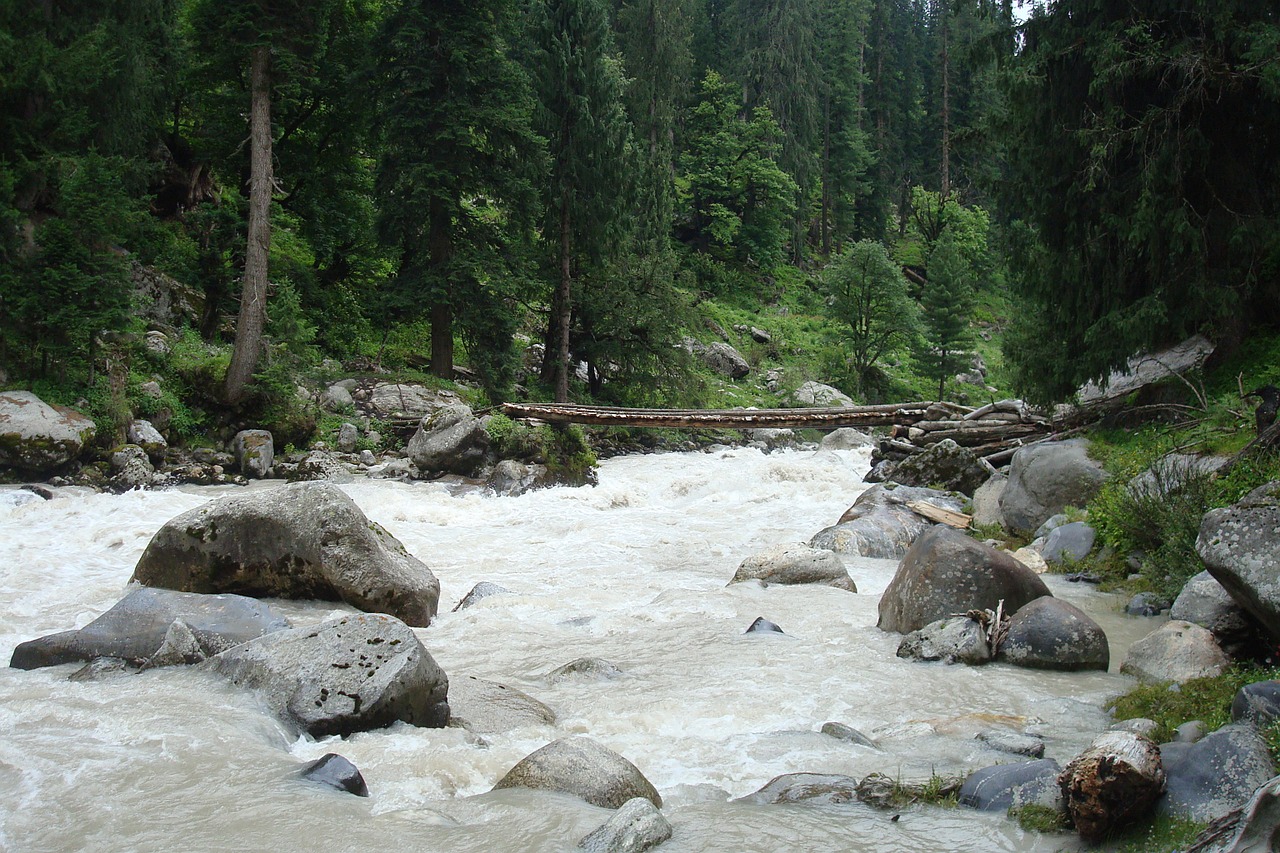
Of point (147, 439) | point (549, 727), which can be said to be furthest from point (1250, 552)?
point (147, 439)

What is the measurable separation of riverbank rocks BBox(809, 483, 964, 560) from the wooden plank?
0.35 ft

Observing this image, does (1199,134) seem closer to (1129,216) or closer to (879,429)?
(1129,216)

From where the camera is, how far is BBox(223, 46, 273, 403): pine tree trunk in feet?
53.3

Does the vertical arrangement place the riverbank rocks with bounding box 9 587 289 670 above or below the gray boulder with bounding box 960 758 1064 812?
above

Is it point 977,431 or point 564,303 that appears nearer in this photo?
point 977,431

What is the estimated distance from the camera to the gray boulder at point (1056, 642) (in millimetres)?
6234

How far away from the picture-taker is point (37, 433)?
12578mm

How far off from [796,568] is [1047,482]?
4208 millimetres

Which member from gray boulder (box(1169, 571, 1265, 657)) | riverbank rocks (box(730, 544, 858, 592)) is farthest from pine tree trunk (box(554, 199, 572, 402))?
gray boulder (box(1169, 571, 1265, 657))

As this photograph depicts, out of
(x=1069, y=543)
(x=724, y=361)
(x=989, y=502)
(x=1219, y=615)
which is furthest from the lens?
(x=724, y=361)

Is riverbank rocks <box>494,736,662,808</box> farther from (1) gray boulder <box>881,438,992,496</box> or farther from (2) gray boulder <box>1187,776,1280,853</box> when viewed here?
(1) gray boulder <box>881,438,992,496</box>

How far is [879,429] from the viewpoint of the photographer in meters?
27.7

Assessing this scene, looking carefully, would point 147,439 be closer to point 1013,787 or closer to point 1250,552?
point 1013,787

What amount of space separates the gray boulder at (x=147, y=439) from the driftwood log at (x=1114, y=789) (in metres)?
14.5
